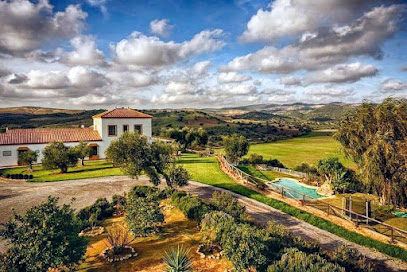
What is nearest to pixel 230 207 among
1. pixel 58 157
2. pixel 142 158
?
pixel 142 158

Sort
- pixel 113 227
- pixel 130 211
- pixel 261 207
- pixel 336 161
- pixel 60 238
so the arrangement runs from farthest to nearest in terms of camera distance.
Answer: pixel 336 161, pixel 261 207, pixel 113 227, pixel 130 211, pixel 60 238

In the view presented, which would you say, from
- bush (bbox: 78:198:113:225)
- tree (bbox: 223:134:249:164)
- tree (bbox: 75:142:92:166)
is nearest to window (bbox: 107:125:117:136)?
tree (bbox: 75:142:92:166)

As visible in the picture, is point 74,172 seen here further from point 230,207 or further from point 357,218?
point 357,218

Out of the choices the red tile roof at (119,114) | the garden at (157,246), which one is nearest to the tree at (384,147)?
the garden at (157,246)

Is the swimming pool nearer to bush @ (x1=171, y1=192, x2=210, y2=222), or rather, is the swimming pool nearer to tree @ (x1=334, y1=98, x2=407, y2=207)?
tree @ (x1=334, y1=98, x2=407, y2=207)

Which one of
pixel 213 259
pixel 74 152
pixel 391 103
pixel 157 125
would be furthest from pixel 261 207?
pixel 157 125

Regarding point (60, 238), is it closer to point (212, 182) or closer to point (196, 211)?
point (196, 211)
